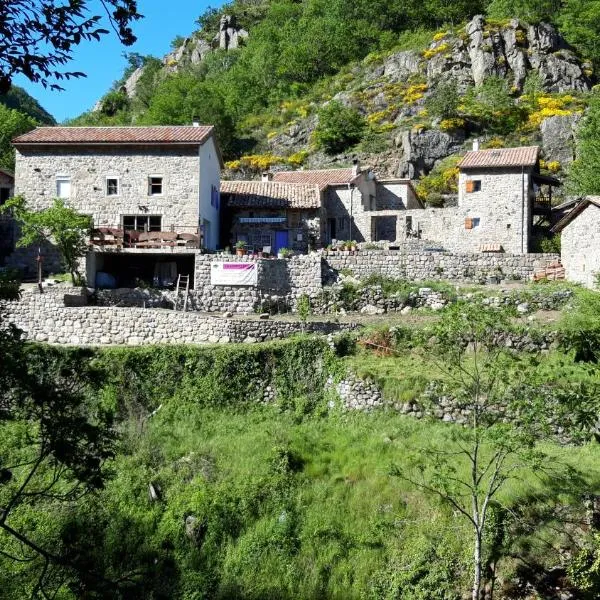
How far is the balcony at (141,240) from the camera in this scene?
29.9m

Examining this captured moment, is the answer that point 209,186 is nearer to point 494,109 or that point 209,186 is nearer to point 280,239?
point 280,239

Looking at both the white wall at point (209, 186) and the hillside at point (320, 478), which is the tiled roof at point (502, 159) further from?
the hillside at point (320, 478)

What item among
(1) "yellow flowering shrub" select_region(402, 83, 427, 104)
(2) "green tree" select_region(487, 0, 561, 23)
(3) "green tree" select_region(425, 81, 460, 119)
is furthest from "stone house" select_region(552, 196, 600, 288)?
(2) "green tree" select_region(487, 0, 561, 23)

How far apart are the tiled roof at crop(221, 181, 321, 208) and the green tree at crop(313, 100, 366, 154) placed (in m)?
22.4

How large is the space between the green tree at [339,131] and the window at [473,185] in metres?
24.5

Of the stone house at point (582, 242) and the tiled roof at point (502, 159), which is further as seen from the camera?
the tiled roof at point (502, 159)

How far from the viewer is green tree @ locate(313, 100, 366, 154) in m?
59.7

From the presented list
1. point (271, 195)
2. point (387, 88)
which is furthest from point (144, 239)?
point (387, 88)

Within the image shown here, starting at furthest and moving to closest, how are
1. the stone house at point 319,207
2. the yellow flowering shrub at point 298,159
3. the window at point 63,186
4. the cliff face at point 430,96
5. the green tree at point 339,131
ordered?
1. the green tree at point 339,131
2. the yellow flowering shrub at point 298,159
3. the cliff face at point 430,96
4. the stone house at point 319,207
5. the window at point 63,186

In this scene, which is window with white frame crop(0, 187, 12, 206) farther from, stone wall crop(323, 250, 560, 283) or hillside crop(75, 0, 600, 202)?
hillside crop(75, 0, 600, 202)

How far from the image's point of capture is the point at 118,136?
32812mm

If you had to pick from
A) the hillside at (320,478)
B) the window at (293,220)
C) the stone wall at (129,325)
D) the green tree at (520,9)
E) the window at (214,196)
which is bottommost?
the hillside at (320,478)

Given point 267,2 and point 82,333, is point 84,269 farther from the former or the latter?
point 267,2

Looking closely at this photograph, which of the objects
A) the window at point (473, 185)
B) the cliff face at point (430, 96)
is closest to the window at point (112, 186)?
the window at point (473, 185)
